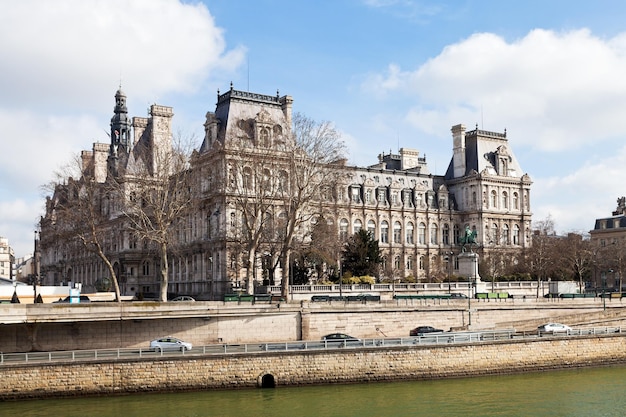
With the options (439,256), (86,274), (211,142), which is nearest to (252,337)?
(211,142)

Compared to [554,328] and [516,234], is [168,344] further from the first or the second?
[516,234]

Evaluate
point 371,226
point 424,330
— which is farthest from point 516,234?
point 424,330

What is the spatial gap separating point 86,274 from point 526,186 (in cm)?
6300

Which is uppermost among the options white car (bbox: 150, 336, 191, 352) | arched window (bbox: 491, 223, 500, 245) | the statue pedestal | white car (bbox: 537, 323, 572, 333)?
arched window (bbox: 491, 223, 500, 245)

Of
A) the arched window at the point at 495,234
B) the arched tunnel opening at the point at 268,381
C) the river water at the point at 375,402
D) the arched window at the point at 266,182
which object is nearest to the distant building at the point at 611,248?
A: the arched window at the point at 495,234

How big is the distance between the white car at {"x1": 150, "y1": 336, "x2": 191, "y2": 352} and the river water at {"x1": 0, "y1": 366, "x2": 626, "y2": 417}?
2740mm

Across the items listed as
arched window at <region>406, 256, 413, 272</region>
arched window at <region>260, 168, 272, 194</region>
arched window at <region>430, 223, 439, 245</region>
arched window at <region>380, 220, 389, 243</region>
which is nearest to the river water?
arched window at <region>260, 168, 272, 194</region>

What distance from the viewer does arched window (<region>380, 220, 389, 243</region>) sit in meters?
102

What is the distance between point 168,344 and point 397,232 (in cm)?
6163

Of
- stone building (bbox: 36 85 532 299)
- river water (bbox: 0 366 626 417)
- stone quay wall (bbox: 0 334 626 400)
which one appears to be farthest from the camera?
stone building (bbox: 36 85 532 299)

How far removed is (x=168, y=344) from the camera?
149ft

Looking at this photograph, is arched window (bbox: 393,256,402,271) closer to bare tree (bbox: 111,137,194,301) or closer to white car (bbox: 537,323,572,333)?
bare tree (bbox: 111,137,194,301)

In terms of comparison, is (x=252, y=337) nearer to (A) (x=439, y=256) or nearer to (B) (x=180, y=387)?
(B) (x=180, y=387)

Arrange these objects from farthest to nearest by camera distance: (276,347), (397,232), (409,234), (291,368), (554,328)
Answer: (409,234), (397,232), (554,328), (276,347), (291,368)
